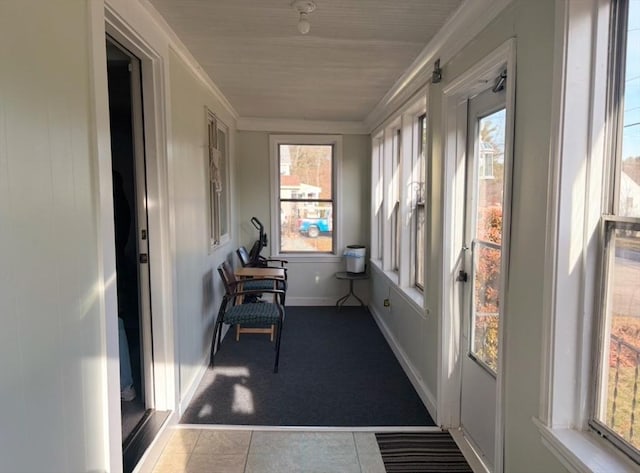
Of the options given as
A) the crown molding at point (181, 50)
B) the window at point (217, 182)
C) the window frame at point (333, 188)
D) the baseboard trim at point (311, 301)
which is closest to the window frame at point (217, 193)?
the window at point (217, 182)

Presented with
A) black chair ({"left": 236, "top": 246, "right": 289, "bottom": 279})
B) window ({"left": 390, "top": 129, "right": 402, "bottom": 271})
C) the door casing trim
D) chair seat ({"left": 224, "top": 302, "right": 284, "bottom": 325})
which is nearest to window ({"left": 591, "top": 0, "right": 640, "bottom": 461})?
the door casing trim

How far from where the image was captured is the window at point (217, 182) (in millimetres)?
3635

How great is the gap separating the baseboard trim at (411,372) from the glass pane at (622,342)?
144 centimetres

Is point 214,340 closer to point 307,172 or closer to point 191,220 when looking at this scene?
point 191,220

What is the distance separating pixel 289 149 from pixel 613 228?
446 centimetres

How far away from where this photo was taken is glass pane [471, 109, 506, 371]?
2.04 metres

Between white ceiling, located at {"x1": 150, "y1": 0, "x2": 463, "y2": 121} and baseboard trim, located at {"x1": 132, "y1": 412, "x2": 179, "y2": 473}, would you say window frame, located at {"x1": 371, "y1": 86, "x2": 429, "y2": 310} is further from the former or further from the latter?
baseboard trim, located at {"x1": 132, "y1": 412, "x2": 179, "y2": 473}

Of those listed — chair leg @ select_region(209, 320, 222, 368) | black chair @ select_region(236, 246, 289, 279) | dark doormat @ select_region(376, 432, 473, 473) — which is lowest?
dark doormat @ select_region(376, 432, 473, 473)

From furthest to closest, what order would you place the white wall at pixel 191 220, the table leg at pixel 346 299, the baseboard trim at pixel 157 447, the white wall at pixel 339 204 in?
the table leg at pixel 346 299
the white wall at pixel 339 204
the white wall at pixel 191 220
the baseboard trim at pixel 157 447

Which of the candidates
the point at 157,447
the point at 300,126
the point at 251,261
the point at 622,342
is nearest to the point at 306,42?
the point at 622,342

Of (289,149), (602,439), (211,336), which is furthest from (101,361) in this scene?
(289,149)

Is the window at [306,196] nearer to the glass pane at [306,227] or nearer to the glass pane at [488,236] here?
the glass pane at [306,227]

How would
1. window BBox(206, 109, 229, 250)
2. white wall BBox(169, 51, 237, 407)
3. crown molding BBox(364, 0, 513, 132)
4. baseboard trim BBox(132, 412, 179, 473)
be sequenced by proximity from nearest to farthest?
crown molding BBox(364, 0, 513, 132) → baseboard trim BBox(132, 412, 179, 473) → white wall BBox(169, 51, 237, 407) → window BBox(206, 109, 229, 250)

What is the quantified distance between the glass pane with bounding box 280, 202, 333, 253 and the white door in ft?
10.5
